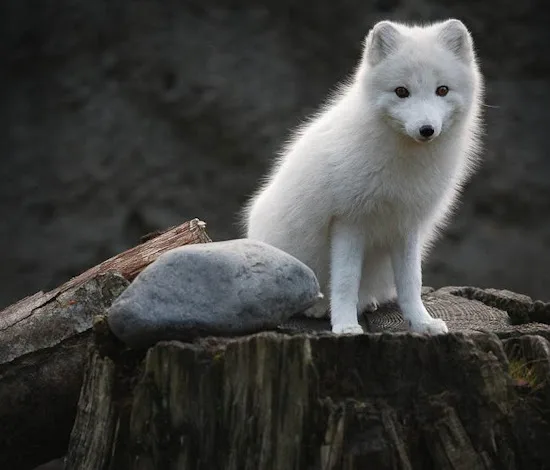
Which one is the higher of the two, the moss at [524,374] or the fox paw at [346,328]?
the fox paw at [346,328]

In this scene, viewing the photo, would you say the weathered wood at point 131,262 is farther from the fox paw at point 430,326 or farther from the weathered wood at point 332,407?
the weathered wood at point 332,407

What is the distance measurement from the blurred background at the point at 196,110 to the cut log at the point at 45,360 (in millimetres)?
2723

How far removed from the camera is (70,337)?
3.93 meters

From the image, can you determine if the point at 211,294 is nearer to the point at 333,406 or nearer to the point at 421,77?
the point at 333,406

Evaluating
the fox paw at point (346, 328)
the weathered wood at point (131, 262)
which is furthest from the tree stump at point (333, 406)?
the weathered wood at point (131, 262)

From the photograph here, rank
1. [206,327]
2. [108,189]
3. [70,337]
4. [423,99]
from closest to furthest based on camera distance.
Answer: [206,327], [423,99], [70,337], [108,189]

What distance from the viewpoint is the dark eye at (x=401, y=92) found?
145 inches

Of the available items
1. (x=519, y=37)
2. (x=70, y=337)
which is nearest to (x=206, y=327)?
(x=70, y=337)

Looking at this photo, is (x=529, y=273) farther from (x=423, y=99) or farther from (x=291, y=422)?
(x=291, y=422)

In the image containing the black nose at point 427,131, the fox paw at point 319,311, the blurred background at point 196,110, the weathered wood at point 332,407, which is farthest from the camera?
the blurred background at point 196,110

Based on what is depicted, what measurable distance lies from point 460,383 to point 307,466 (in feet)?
1.67

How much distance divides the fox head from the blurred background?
10.1 feet

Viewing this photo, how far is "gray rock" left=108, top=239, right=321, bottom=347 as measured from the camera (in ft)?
9.83

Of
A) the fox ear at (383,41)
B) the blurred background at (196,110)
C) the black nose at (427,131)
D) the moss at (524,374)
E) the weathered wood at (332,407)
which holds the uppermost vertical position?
the blurred background at (196,110)
